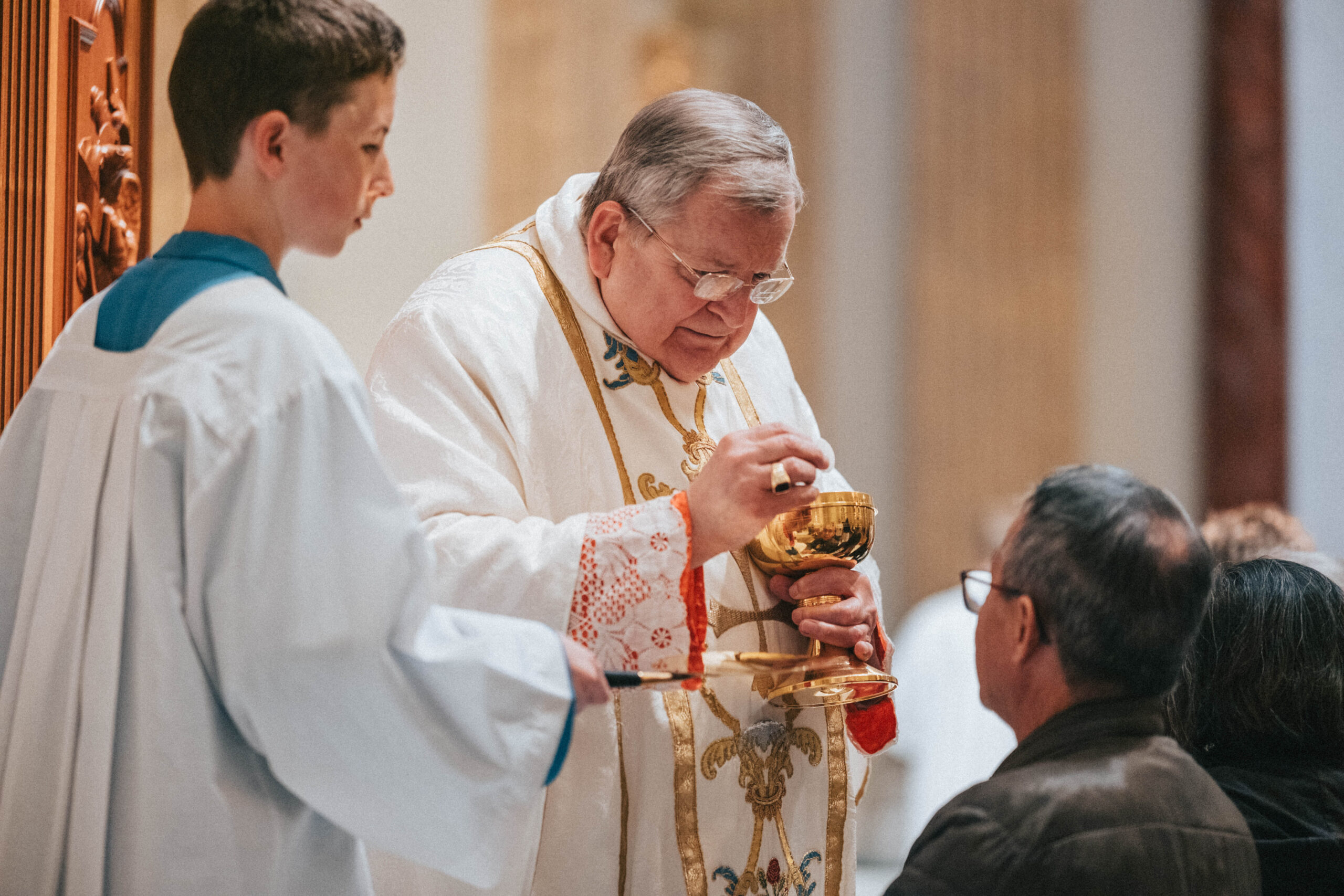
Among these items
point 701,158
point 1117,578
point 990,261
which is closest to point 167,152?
point 701,158

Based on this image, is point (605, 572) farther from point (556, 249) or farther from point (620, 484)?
point (556, 249)

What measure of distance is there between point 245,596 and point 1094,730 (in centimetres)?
111

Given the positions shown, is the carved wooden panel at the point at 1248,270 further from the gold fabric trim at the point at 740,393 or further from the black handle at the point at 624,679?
the black handle at the point at 624,679

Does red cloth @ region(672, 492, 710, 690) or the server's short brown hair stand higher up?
the server's short brown hair

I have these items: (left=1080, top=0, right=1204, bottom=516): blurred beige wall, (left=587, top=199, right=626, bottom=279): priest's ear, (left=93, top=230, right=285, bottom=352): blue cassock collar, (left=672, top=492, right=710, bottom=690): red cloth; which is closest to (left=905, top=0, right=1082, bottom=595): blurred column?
(left=1080, top=0, right=1204, bottom=516): blurred beige wall

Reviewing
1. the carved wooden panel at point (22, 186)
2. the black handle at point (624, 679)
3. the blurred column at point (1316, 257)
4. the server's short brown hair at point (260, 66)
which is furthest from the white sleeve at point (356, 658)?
the blurred column at point (1316, 257)

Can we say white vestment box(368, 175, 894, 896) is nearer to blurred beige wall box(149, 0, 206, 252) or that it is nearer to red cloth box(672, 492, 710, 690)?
red cloth box(672, 492, 710, 690)

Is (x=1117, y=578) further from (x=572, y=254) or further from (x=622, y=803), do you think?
(x=572, y=254)

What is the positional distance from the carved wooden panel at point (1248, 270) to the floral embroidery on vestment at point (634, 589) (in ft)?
22.2

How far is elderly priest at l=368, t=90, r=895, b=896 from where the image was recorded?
2162mm

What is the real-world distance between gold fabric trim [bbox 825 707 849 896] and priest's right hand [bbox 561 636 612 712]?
3.00 ft

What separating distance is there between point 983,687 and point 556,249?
1.22 metres

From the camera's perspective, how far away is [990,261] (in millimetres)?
8523

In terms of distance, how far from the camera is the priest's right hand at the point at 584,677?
1.76 m
